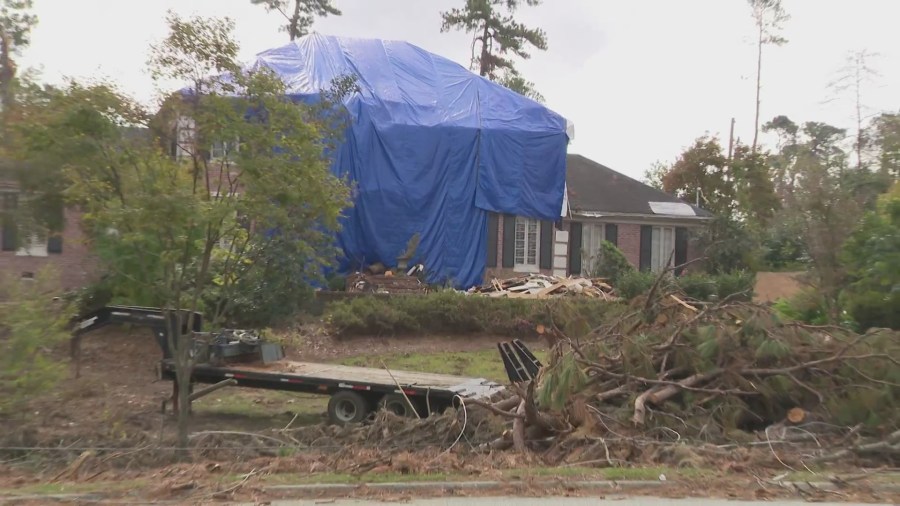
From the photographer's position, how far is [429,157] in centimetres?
2681

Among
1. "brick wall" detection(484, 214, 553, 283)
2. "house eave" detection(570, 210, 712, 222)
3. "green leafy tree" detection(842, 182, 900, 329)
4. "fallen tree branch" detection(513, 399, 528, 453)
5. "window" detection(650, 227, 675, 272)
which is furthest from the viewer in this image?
"window" detection(650, 227, 675, 272)

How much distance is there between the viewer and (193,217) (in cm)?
862

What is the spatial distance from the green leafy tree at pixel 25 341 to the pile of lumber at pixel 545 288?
15.4 metres

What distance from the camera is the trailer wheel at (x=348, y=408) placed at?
38.8 ft

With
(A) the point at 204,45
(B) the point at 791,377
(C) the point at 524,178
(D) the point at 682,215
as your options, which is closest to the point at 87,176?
(A) the point at 204,45

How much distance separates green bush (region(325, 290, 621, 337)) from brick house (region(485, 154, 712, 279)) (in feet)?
20.5

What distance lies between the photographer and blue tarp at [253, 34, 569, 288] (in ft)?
85.3

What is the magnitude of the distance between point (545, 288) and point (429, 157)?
6.07 m

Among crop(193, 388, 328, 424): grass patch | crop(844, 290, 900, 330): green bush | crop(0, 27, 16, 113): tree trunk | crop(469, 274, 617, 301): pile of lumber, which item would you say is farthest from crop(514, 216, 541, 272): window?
crop(0, 27, 16, 113): tree trunk

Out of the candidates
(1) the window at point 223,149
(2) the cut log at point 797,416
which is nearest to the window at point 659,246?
(2) the cut log at point 797,416

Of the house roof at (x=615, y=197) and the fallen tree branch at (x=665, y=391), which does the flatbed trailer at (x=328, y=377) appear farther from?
the house roof at (x=615, y=197)

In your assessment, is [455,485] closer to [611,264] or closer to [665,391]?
[665,391]

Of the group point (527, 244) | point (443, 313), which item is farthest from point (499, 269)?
point (443, 313)

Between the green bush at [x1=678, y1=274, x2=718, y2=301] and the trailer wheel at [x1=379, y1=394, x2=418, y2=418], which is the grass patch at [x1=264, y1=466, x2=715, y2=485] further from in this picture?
the green bush at [x1=678, y1=274, x2=718, y2=301]
